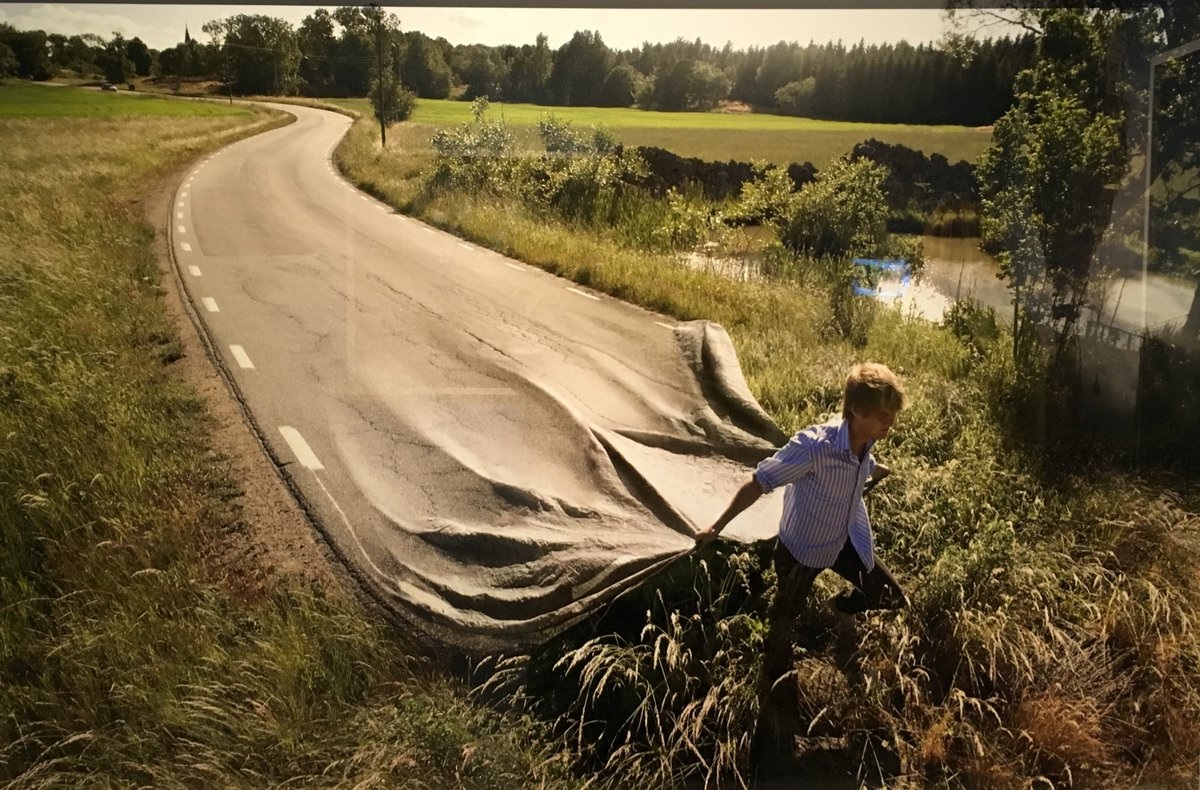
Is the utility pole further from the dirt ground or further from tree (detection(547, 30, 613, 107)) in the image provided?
the dirt ground

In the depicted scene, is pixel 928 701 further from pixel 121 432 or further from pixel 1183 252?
pixel 121 432

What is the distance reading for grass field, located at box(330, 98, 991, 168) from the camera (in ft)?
12.5

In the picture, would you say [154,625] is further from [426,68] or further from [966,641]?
[966,641]

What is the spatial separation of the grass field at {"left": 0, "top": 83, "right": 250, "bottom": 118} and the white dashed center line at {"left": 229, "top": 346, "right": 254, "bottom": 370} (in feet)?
6.25

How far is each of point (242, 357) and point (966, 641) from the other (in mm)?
5746

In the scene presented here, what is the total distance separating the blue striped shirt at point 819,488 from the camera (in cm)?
266

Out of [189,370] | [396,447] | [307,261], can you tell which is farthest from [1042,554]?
[307,261]

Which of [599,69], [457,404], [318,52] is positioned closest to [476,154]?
[318,52]

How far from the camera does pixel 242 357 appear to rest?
20.7 feet

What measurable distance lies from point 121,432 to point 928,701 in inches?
193

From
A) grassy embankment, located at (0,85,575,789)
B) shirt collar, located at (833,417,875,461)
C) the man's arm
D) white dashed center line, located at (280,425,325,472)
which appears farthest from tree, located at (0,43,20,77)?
shirt collar, located at (833,417,875,461)

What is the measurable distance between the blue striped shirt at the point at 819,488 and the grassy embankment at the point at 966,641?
0.59 metres

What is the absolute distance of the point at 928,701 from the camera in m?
3.04

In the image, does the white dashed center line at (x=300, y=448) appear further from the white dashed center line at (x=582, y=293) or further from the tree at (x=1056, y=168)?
the tree at (x=1056, y=168)
